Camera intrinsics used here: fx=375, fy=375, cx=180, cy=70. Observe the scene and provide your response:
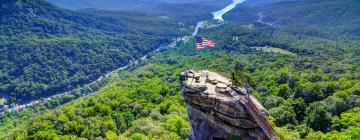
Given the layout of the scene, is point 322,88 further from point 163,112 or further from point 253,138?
point 253,138

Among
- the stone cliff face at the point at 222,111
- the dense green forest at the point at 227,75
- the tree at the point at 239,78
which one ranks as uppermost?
the tree at the point at 239,78

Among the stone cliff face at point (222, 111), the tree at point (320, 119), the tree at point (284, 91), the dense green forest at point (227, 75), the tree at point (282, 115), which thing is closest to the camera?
the stone cliff face at point (222, 111)

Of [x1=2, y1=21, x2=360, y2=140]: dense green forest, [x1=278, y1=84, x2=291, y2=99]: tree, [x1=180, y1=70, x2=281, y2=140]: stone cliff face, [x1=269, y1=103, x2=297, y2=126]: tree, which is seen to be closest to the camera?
[x1=180, y1=70, x2=281, y2=140]: stone cliff face

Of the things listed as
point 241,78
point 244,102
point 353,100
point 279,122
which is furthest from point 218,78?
point 353,100

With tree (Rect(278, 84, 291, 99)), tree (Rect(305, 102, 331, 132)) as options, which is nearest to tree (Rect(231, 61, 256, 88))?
tree (Rect(305, 102, 331, 132))

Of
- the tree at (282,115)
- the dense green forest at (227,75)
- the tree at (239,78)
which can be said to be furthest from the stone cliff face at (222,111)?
the tree at (282,115)

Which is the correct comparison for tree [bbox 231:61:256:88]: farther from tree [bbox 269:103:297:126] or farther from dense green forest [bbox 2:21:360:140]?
tree [bbox 269:103:297:126]

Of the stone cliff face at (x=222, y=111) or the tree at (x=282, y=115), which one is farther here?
the tree at (x=282, y=115)

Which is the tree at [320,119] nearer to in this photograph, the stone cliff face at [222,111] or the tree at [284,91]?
the tree at [284,91]
